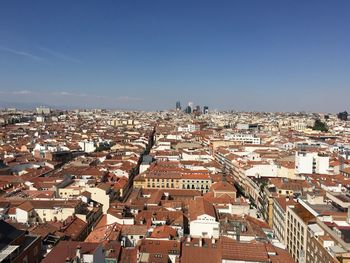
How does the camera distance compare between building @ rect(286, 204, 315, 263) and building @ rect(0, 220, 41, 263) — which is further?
building @ rect(286, 204, 315, 263)

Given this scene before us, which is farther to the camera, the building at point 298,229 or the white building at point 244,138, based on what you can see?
the white building at point 244,138

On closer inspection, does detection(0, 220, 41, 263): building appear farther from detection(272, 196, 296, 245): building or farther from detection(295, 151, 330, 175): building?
detection(295, 151, 330, 175): building

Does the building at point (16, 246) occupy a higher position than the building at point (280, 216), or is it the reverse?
the building at point (16, 246)

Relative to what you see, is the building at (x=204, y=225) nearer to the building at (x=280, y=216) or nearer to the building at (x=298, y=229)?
the building at (x=298, y=229)

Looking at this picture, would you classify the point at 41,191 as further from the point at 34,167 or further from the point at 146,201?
the point at 34,167

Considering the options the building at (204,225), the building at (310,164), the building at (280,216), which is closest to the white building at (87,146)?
the building at (310,164)

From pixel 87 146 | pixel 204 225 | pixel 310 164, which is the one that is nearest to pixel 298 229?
pixel 204 225

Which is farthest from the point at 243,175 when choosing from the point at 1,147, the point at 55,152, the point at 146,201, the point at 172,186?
the point at 1,147

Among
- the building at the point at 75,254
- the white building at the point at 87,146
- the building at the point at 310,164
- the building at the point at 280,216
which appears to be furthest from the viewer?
the white building at the point at 87,146

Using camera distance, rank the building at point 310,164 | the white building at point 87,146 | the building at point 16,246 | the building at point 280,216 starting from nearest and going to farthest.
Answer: the building at point 16,246
the building at point 280,216
the building at point 310,164
the white building at point 87,146

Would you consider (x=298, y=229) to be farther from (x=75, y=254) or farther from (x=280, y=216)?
(x=75, y=254)

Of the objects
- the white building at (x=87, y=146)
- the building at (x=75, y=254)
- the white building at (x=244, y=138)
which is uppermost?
the building at (x=75, y=254)

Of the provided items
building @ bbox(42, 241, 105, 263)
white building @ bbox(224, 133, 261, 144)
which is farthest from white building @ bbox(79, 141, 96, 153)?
building @ bbox(42, 241, 105, 263)
